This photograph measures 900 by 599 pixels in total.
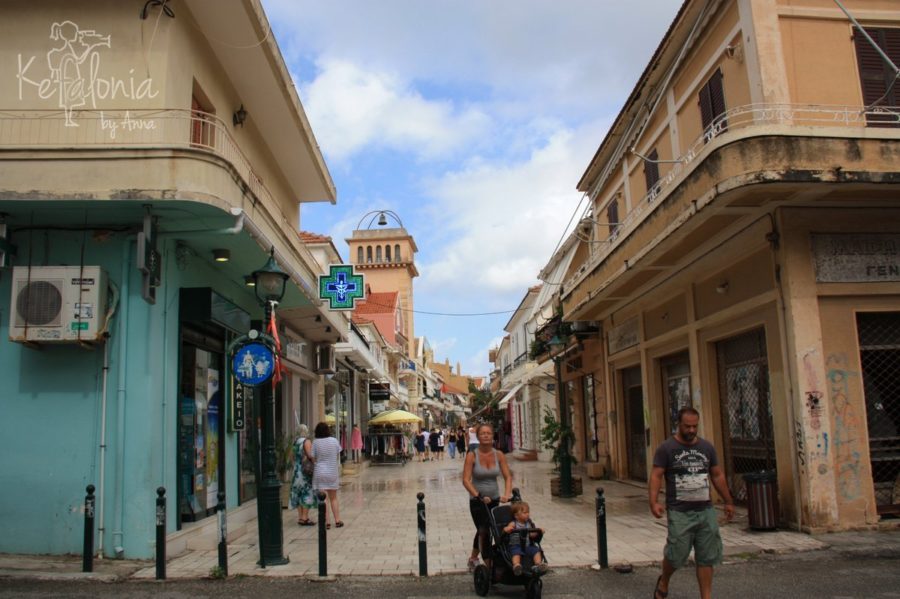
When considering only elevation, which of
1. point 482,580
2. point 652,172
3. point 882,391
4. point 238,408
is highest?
point 652,172

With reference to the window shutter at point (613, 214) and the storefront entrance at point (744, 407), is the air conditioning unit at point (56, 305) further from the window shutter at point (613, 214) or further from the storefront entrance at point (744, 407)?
the window shutter at point (613, 214)

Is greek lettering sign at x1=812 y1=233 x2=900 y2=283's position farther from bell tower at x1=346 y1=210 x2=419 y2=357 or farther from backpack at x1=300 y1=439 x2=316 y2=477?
bell tower at x1=346 y1=210 x2=419 y2=357

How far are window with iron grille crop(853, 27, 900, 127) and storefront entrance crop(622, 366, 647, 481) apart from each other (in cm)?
854

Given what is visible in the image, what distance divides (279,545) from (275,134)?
9.15 metres

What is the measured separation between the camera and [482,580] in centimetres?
675

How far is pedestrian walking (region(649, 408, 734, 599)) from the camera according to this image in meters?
5.81

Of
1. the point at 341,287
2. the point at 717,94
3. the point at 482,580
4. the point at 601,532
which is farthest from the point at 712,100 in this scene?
the point at 482,580

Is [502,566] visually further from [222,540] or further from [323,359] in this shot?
[323,359]

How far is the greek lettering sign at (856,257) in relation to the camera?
31.7 feet

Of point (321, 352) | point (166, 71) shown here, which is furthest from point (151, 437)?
point (321, 352)

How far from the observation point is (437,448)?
3625 cm

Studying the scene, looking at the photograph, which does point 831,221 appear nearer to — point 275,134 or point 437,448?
point 275,134

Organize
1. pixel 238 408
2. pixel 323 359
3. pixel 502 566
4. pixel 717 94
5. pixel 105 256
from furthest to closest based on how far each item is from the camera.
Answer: pixel 323 359 < pixel 238 408 < pixel 717 94 < pixel 105 256 < pixel 502 566

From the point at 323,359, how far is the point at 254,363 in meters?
12.2
